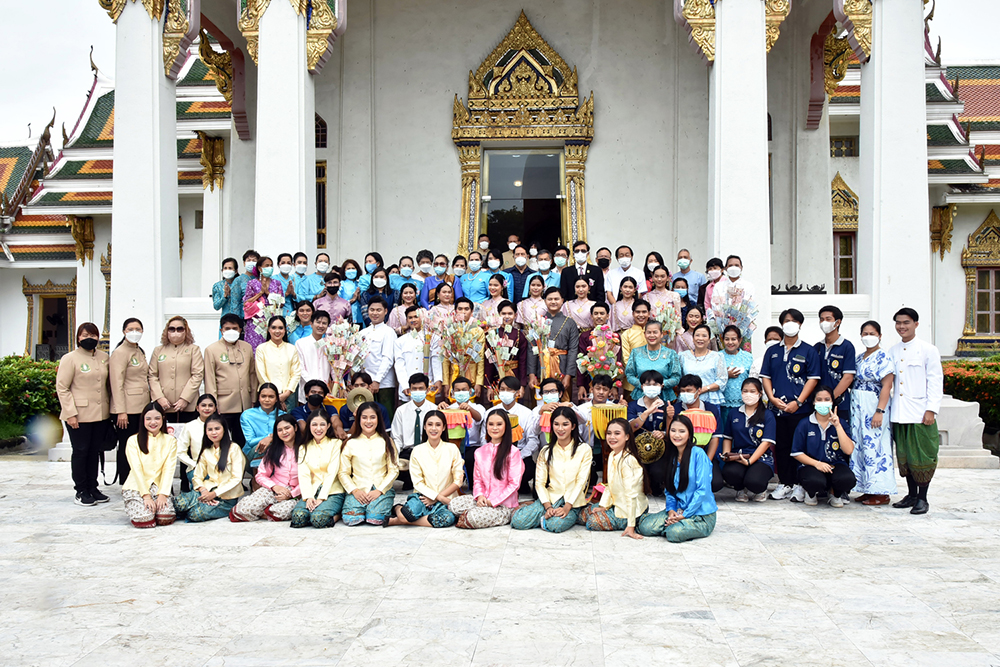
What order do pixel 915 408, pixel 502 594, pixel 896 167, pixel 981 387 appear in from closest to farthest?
pixel 502 594
pixel 915 408
pixel 896 167
pixel 981 387

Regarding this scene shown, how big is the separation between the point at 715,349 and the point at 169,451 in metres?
5.29

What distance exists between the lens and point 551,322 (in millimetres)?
8047

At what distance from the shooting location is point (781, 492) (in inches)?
289

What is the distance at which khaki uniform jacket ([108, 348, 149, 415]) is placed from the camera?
7.53 meters

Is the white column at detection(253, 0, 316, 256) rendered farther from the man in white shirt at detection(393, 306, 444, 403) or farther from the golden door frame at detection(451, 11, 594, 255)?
the golden door frame at detection(451, 11, 594, 255)

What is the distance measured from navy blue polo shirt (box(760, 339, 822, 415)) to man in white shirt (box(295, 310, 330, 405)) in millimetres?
4418

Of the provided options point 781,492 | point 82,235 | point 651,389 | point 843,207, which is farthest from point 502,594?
point 82,235

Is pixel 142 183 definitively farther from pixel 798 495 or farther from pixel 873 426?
pixel 873 426

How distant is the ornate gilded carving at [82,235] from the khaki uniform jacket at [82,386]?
40.1 feet

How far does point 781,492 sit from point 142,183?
8.15 m

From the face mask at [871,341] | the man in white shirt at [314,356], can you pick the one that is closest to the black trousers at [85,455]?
the man in white shirt at [314,356]

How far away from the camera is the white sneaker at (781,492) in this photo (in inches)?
289

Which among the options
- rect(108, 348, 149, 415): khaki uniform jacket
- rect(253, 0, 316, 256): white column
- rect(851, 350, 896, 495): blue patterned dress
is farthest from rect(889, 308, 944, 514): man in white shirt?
rect(108, 348, 149, 415): khaki uniform jacket

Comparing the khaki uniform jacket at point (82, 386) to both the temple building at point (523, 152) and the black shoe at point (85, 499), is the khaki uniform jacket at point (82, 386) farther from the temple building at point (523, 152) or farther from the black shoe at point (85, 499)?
the temple building at point (523, 152)
